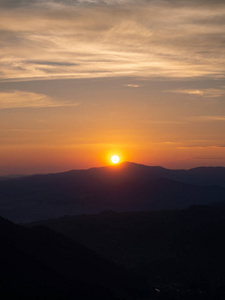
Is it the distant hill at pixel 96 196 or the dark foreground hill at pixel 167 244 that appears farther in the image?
the distant hill at pixel 96 196

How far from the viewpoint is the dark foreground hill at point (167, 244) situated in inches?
1181

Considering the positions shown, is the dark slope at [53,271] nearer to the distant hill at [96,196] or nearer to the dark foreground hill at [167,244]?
the dark foreground hill at [167,244]

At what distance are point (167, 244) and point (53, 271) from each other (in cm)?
1754

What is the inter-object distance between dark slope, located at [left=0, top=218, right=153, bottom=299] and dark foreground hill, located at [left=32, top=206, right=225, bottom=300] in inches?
127

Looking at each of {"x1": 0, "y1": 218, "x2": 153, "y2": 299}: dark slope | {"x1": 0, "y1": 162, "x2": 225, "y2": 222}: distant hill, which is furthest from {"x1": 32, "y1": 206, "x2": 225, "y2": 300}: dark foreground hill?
{"x1": 0, "y1": 162, "x2": 225, "y2": 222}: distant hill

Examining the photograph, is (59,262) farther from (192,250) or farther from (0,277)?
(192,250)

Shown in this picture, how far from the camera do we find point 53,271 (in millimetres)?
24781

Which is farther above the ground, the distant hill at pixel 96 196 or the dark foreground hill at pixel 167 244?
the distant hill at pixel 96 196

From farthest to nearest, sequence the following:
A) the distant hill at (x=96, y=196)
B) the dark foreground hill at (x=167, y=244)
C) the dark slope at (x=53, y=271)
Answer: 1. the distant hill at (x=96, y=196)
2. the dark foreground hill at (x=167, y=244)
3. the dark slope at (x=53, y=271)

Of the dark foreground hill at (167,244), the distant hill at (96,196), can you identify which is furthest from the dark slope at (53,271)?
the distant hill at (96,196)

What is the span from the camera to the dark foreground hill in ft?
A: 98.4

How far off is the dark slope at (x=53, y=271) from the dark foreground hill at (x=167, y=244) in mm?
3219

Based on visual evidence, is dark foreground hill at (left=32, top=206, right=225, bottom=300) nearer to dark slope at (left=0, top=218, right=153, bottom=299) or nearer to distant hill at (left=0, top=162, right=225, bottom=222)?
dark slope at (left=0, top=218, right=153, bottom=299)

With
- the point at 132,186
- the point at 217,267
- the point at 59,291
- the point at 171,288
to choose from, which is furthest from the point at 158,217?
the point at 132,186
